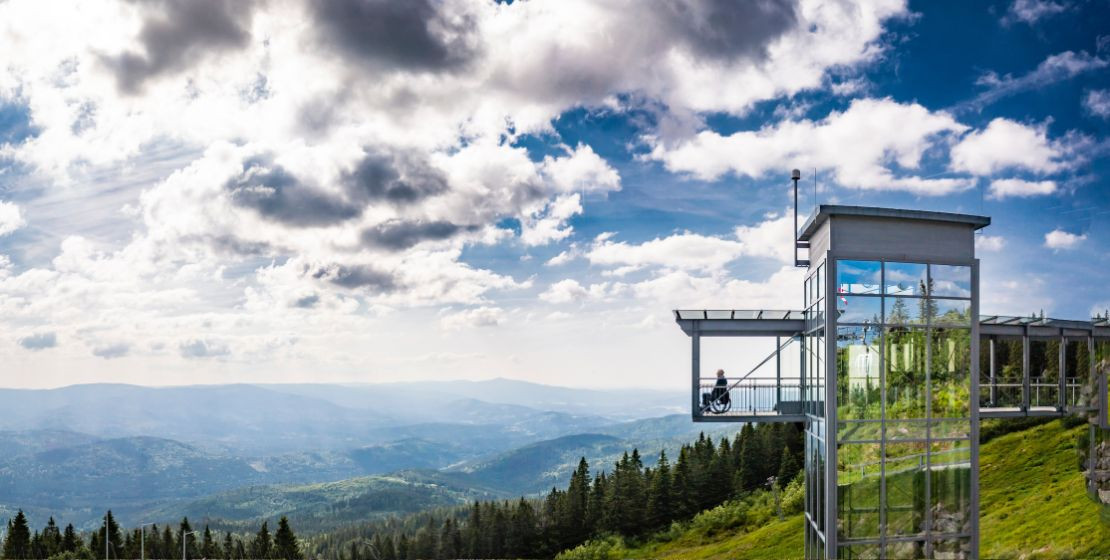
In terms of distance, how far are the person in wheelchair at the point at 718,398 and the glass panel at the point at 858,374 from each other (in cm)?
333

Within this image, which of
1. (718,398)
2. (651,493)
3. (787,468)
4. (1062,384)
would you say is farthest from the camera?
(651,493)

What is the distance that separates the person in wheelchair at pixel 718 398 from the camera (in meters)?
22.7

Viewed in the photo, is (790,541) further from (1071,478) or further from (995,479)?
(1071,478)

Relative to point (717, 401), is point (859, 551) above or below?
below

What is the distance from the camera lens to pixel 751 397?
2289 centimetres

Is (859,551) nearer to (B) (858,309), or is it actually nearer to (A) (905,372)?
(A) (905,372)

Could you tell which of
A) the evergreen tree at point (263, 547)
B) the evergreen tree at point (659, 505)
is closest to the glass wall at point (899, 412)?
the evergreen tree at point (659, 505)

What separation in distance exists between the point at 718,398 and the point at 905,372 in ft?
16.5

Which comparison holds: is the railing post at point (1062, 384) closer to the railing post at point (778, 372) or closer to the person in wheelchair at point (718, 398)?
the railing post at point (778, 372)

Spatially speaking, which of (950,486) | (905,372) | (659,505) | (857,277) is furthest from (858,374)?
(659,505)

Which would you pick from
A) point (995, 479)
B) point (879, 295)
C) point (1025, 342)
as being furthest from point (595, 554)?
point (879, 295)

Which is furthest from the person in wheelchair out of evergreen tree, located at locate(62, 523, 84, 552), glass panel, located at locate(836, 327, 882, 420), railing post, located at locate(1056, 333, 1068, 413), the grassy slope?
evergreen tree, located at locate(62, 523, 84, 552)

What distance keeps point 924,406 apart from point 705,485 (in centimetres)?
6585

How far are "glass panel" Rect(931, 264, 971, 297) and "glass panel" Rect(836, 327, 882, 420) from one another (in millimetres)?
2091
